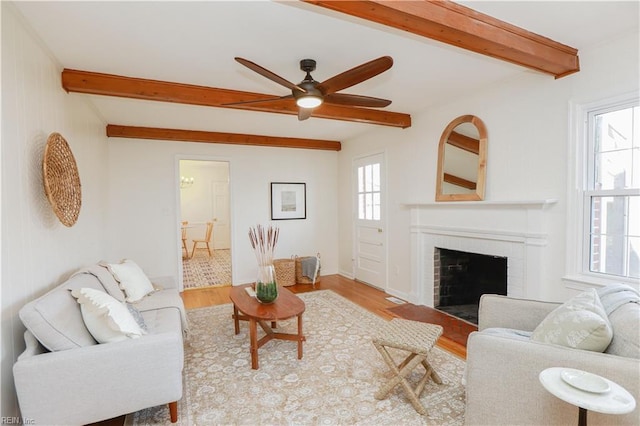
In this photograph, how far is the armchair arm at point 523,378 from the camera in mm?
1340

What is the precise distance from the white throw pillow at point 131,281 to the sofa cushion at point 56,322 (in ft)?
3.42

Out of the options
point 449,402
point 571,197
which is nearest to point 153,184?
point 449,402

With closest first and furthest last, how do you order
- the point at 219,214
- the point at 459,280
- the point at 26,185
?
1. the point at 26,185
2. the point at 459,280
3. the point at 219,214

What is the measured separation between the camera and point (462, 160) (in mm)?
3492

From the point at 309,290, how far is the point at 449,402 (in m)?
2.97

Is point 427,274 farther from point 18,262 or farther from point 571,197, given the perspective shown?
point 18,262

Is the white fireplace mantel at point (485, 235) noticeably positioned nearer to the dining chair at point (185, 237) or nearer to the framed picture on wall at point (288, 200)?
the framed picture on wall at point (288, 200)

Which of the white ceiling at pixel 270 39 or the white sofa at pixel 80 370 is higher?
the white ceiling at pixel 270 39

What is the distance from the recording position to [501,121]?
3064 millimetres

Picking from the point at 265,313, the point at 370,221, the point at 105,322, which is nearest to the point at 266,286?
the point at 265,313

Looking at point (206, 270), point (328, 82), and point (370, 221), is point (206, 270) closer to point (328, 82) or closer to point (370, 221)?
point (370, 221)

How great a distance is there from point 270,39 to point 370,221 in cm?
337

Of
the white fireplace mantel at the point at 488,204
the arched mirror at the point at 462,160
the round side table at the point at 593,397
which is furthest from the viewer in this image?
the arched mirror at the point at 462,160

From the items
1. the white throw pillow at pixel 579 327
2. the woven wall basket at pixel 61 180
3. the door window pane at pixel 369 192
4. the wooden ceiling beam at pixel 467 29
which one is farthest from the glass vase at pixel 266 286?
the door window pane at pixel 369 192
